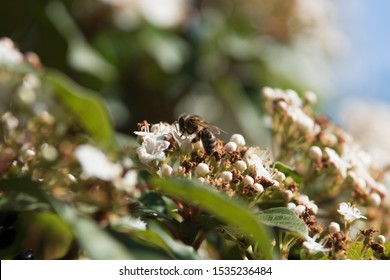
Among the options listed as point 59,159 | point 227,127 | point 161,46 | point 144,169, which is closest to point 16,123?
point 59,159

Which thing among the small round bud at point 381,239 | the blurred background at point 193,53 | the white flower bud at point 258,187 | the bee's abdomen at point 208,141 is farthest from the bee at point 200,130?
the blurred background at point 193,53

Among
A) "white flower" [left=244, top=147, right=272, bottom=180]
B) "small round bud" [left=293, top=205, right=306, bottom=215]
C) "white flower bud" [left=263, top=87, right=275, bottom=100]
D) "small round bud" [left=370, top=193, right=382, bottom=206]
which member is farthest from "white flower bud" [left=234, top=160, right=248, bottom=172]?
"white flower bud" [left=263, top=87, right=275, bottom=100]

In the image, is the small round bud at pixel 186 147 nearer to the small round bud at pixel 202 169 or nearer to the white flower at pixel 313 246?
the small round bud at pixel 202 169

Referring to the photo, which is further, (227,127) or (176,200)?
(227,127)

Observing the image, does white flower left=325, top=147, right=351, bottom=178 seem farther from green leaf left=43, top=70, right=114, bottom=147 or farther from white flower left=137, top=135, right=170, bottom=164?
green leaf left=43, top=70, right=114, bottom=147

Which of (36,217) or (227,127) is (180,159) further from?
(227,127)

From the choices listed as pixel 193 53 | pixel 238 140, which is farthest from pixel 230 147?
pixel 193 53
